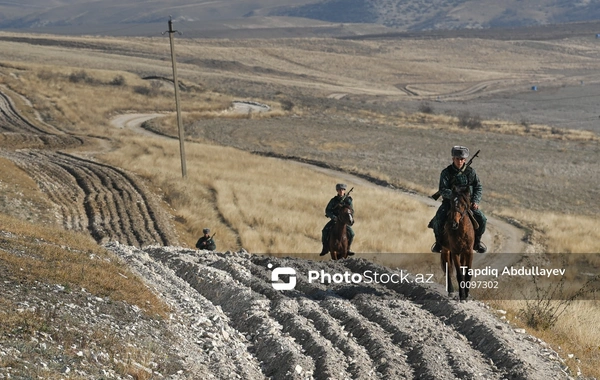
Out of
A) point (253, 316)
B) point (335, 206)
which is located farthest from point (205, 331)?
point (335, 206)

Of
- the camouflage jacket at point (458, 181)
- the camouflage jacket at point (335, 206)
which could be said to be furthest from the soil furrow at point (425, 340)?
the camouflage jacket at point (335, 206)

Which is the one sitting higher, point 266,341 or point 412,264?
point 266,341

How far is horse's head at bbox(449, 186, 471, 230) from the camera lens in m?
13.0

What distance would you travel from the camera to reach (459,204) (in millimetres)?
13070

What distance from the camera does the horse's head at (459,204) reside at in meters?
13.0

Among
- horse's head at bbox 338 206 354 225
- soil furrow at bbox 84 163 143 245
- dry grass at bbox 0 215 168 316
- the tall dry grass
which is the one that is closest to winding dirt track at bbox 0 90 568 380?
dry grass at bbox 0 215 168 316

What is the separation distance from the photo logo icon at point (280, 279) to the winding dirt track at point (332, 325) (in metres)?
0.14

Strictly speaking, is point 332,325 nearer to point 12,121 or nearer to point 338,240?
point 338,240

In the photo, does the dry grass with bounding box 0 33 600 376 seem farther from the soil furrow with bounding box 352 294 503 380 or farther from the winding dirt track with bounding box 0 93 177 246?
the soil furrow with bounding box 352 294 503 380

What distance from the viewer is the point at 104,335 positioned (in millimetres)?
10773

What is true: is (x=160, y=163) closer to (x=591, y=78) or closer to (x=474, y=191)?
(x=474, y=191)

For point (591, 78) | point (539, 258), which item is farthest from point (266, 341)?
point (591, 78)

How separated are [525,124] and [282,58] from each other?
103m

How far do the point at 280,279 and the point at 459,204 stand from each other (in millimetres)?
4297
